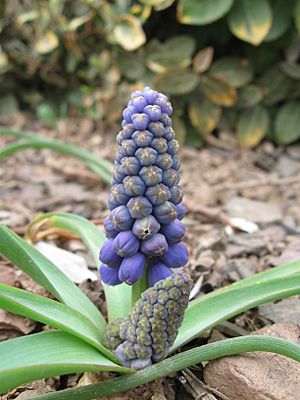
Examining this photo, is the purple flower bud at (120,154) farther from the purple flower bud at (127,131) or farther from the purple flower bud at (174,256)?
the purple flower bud at (174,256)

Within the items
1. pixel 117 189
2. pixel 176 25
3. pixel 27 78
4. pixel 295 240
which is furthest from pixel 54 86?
pixel 117 189

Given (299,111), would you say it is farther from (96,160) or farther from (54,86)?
(54,86)

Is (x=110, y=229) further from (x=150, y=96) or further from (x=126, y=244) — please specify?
(x=150, y=96)

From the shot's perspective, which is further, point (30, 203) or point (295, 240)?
point (30, 203)

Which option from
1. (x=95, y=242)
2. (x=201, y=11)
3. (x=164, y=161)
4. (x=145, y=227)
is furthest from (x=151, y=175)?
(x=201, y=11)

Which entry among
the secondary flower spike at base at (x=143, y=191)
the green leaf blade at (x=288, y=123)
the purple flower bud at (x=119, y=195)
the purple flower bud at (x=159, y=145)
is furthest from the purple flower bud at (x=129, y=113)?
the green leaf blade at (x=288, y=123)

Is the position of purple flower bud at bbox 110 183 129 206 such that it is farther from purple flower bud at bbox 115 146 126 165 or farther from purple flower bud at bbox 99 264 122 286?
purple flower bud at bbox 99 264 122 286
